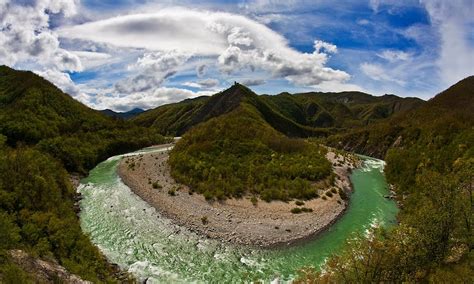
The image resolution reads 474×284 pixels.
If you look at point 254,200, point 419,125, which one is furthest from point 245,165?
point 419,125

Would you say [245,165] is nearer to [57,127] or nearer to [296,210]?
[296,210]

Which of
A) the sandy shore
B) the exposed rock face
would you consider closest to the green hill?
the sandy shore

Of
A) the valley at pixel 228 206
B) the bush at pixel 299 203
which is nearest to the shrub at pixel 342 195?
the valley at pixel 228 206

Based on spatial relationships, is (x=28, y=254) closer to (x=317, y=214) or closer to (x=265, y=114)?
(x=317, y=214)

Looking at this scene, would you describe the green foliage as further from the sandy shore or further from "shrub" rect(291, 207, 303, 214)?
"shrub" rect(291, 207, 303, 214)

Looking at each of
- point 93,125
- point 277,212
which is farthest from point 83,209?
point 93,125

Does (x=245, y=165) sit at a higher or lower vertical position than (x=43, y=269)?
higher

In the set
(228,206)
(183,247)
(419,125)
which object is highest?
(419,125)
